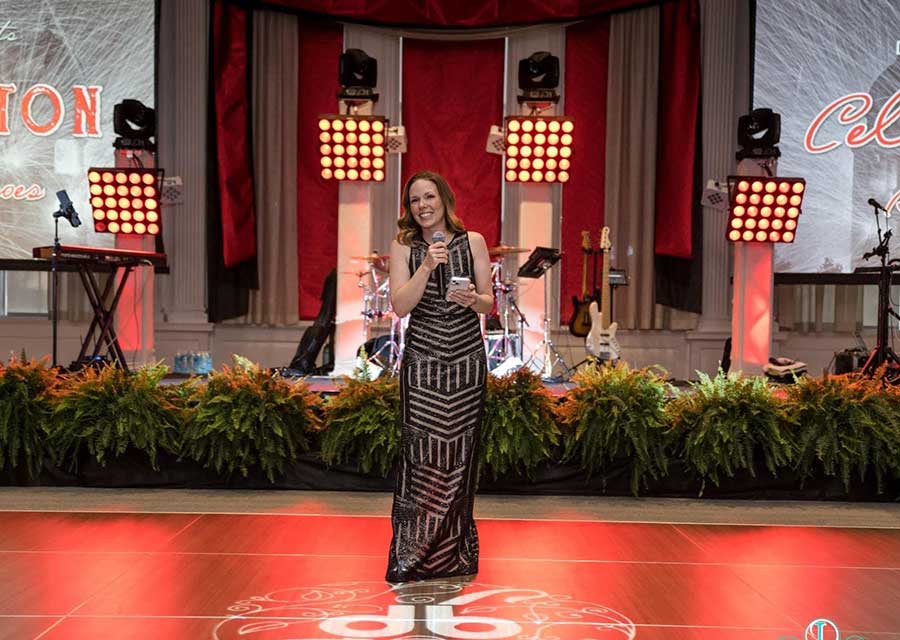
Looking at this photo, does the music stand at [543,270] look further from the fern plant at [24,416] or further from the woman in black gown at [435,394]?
the woman in black gown at [435,394]

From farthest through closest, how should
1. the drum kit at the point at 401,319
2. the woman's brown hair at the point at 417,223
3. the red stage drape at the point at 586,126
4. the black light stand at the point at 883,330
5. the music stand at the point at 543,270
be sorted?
the red stage drape at the point at 586,126
the drum kit at the point at 401,319
the black light stand at the point at 883,330
the music stand at the point at 543,270
the woman's brown hair at the point at 417,223

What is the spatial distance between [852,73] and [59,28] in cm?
813

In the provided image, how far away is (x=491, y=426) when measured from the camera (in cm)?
A: 508

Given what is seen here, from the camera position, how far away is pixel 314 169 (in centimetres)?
1045

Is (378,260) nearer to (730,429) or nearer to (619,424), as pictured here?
(619,424)

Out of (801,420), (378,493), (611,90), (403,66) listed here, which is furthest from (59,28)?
(801,420)

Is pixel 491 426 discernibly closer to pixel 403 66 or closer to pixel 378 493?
pixel 378 493

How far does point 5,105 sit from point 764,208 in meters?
7.62

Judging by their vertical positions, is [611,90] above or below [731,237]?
above

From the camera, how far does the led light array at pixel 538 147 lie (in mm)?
8484

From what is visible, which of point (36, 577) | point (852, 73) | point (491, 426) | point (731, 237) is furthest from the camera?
point (852, 73)

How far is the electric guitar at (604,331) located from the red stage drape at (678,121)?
1477 millimetres

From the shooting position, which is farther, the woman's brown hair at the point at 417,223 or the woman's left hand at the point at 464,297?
the woman's brown hair at the point at 417,223

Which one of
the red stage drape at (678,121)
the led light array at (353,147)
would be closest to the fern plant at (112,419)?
the led light array at (353,147)
